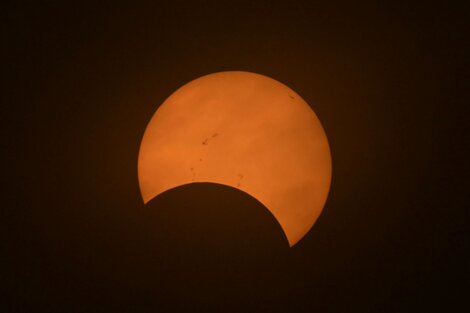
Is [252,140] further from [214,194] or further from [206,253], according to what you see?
[206,253]

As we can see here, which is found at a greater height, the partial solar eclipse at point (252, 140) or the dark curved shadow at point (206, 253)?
the partial solar eclipse at point (252, 140)

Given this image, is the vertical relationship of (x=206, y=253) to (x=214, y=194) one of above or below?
below

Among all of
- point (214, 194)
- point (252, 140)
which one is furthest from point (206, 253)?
point (252, 140)

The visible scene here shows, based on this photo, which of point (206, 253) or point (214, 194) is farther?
point (206, 253)

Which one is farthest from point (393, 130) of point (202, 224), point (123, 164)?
Result: point (123, 164)

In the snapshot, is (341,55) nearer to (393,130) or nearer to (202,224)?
(393,130)
